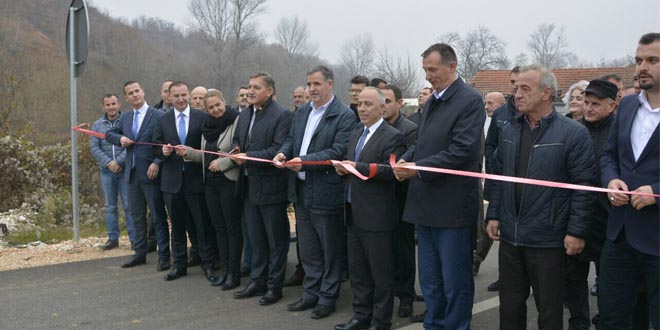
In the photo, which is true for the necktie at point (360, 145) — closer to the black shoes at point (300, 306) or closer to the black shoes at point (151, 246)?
the black shoes at point (300, 306)

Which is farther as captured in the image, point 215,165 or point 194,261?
point 194,261

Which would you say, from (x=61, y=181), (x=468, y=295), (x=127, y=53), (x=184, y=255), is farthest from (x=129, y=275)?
(x=127, y=53)

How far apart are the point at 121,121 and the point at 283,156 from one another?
10.2 ft

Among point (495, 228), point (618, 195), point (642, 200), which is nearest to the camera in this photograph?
point (642, 200)

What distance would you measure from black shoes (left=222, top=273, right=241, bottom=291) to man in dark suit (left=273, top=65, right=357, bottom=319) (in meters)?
1.01

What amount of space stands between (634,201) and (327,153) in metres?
2.78

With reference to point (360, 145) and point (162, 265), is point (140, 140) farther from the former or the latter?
point (360, 145)

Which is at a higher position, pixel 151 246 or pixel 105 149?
pixel 105 149

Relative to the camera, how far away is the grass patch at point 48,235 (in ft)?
29.8

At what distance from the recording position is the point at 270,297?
616 cm

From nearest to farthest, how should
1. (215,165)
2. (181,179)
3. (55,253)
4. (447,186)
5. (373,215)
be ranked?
(447,186), (373,215), (215,165), (181,179), (55,253)

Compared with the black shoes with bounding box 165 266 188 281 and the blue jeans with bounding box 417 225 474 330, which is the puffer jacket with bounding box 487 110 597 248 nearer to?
the blue jeans with bounding box 417 225 474 330

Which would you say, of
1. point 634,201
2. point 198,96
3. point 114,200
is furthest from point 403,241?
point 114,200

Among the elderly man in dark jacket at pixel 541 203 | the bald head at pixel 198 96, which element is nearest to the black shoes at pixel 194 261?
the bald head at pixel 198 96
